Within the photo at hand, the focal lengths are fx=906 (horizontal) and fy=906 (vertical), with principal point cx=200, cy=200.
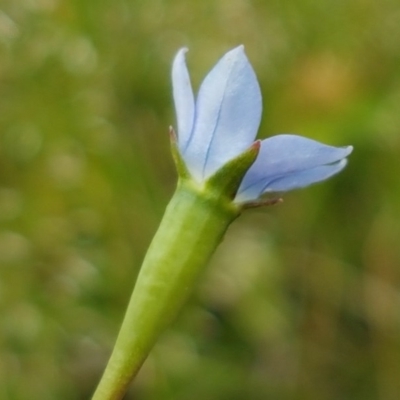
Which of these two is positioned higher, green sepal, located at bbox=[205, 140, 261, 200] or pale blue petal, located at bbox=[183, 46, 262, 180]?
pale blue petal, located at bbox=[183, 46, 262, 180]

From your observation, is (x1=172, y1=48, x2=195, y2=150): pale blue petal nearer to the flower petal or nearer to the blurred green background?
the flower petal

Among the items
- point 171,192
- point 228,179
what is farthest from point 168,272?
point 171,192

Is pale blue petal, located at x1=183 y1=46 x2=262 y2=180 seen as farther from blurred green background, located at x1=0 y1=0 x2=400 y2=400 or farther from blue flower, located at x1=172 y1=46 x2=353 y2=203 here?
blurred green background, located at x1=0 y1=0 x2=400 y2=400

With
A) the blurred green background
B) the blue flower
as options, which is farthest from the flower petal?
the blurred green background

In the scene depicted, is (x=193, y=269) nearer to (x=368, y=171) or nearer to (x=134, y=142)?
(x=134, y=142)

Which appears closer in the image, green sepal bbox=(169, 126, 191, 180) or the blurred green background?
green sepal bbox=(169, 126, 191, 180)

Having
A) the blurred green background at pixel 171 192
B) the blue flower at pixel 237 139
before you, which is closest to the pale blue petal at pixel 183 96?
the blue flower at pixel 237 139
